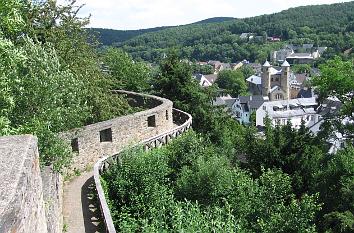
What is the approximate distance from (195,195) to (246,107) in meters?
78.9

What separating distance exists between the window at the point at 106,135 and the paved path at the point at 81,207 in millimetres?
2383

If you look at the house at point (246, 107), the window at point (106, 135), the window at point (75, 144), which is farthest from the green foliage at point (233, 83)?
the window at point (75, 144)

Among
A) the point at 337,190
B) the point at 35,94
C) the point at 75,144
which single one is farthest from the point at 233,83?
the point at 35,94

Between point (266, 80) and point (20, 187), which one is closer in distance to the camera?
point (20, 187)

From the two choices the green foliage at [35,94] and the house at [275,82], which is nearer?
the green foliage at [35,94]

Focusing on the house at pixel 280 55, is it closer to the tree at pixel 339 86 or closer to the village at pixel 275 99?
the village at pixel 275 99

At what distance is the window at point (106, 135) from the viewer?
15.7 meters

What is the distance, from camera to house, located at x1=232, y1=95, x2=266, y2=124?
89438mm

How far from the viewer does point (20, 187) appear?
4383mm

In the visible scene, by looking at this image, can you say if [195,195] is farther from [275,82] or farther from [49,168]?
[275,82]

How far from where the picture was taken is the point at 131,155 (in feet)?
43.3

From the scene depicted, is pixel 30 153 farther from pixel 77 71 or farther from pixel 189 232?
pixel 77 71

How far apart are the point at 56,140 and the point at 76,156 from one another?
10.4 ft

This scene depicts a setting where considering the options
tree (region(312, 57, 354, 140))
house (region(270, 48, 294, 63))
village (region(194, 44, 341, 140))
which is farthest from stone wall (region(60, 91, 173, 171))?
house (region(270, 48, 294, 63))
